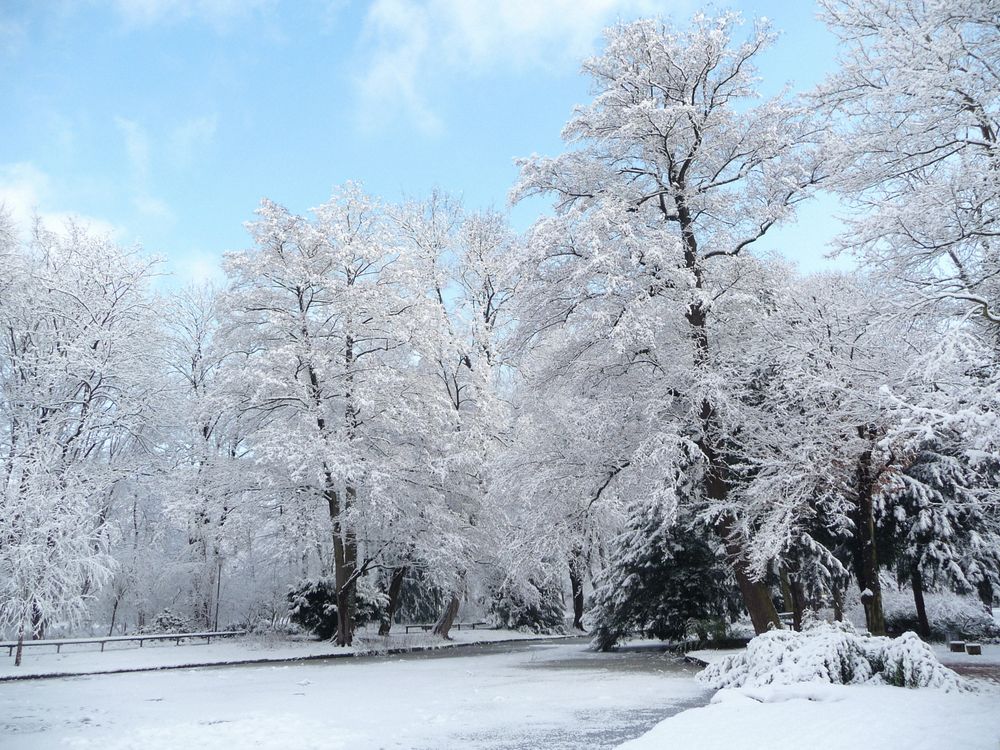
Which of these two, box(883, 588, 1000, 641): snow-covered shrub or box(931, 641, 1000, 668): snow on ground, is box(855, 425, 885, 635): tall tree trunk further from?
box(883, 588, 1000, 641): snow-covered shrub

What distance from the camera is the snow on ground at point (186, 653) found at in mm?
17141

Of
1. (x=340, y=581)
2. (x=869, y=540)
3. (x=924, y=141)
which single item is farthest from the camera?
(x=340, y=581)

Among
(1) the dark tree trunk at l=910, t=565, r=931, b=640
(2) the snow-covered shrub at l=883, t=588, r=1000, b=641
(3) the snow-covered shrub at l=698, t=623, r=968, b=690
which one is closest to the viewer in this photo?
(3) the snow-covered shrub at l=698, t=623, r=968, b=690

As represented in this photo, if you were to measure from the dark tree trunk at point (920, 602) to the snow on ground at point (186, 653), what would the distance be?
14.6 m

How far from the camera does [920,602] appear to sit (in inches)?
729

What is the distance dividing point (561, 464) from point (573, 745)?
8.38m

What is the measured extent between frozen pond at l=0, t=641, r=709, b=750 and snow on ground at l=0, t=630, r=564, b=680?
1.45 m

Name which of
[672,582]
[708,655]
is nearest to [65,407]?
[672,582]

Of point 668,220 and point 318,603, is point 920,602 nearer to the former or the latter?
point 668,220

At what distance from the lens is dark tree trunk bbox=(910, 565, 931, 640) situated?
18.0m

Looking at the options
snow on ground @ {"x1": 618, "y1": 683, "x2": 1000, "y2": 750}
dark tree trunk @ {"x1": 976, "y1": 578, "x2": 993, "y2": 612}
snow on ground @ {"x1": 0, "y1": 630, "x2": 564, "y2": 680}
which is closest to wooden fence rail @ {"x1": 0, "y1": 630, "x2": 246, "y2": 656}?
snow on ground @ {"x1": 0, "y1": 630, "x2": 564, "y2": 680}

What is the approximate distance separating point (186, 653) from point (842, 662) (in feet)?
57.2

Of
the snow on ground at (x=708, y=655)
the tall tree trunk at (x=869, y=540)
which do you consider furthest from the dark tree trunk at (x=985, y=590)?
the snow on ground at (x=708, y=655)

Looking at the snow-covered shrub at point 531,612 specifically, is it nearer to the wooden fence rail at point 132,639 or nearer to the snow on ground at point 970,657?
the wooden fence rail at point 132,639
